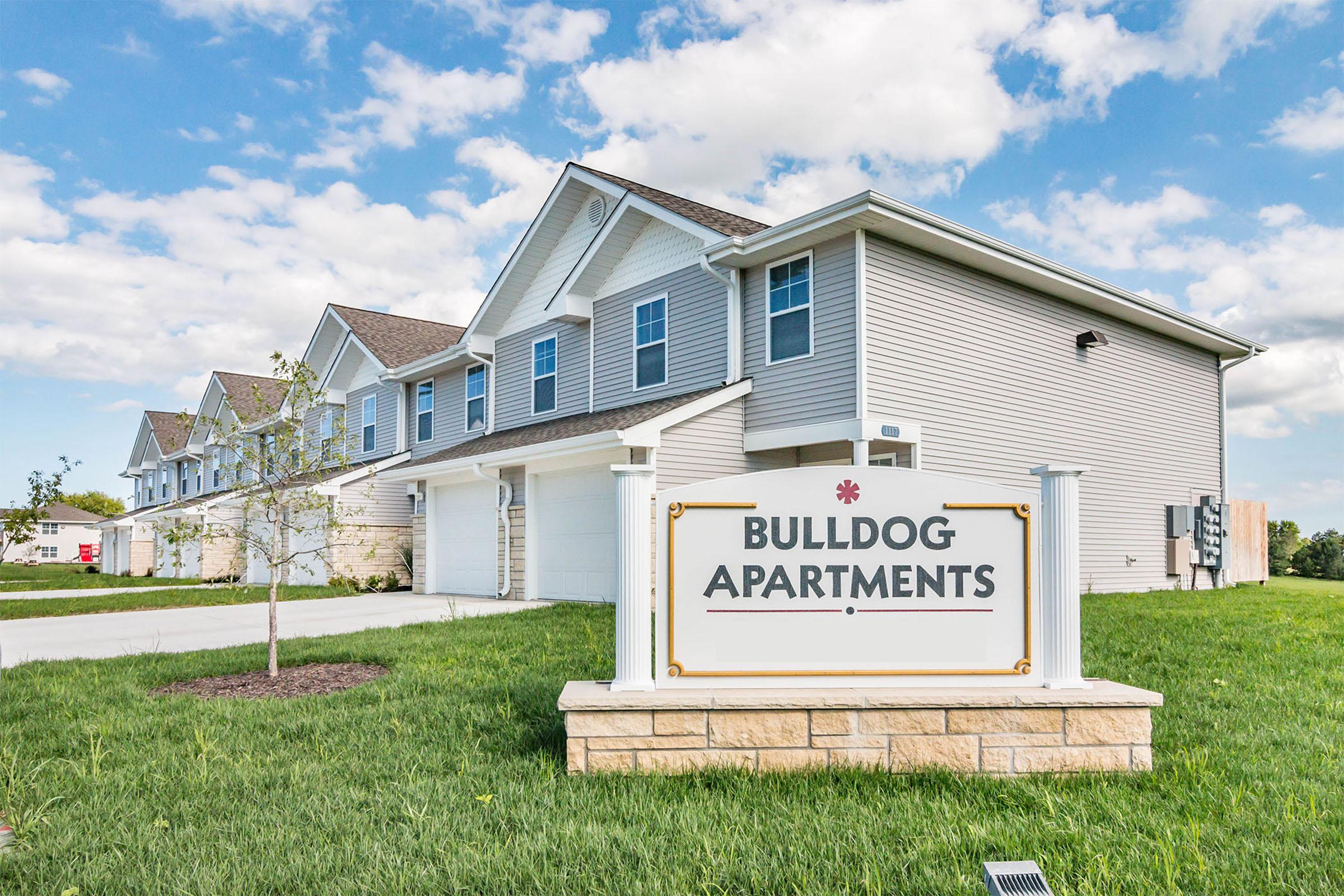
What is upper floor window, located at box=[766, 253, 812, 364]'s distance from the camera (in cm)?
1242

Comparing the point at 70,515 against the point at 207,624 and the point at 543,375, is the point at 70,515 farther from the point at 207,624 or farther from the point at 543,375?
the point at 207,624

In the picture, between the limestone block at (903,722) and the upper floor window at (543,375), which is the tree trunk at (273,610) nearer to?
the limestone block at (903,722)

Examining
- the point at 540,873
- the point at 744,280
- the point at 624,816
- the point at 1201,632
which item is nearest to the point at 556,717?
the point at 624,816

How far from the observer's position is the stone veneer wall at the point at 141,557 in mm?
32250

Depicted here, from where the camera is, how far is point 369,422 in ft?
78.7

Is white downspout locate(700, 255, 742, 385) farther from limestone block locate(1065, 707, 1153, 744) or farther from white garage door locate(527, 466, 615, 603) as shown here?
limestone block locate(1065, 707, 1153, 744)

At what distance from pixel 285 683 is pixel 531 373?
442 inches

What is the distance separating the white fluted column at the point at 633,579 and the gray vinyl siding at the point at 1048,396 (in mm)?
7618

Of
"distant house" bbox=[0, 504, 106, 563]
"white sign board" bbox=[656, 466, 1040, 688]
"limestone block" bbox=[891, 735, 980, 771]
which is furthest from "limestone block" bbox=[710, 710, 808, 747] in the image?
"distant house" bbox=[0, 504, 106, 563]

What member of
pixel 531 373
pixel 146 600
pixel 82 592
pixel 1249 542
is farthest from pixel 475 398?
pixel 1249 542

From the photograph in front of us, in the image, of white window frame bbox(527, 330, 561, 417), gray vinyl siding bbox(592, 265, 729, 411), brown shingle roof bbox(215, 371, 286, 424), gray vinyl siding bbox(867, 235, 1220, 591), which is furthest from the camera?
brown shingle roof bbox(215, 371, 286, 424)

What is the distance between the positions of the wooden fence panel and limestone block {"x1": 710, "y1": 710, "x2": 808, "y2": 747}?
18305 millimetres

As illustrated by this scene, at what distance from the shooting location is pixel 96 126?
10.5 metres

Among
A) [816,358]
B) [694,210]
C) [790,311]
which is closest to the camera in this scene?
[816,358]
